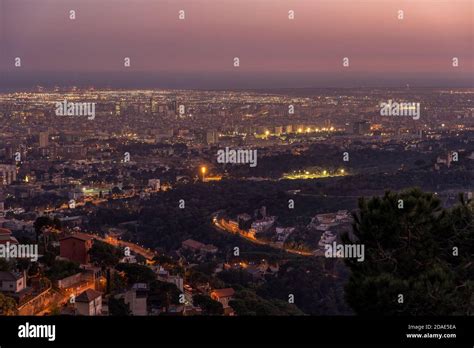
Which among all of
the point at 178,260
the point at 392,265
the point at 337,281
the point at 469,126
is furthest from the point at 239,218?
the point at 392,265

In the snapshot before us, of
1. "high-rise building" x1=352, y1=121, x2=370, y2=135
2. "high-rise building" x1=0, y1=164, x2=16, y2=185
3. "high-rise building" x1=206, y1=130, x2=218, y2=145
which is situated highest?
"high-rise building" x1=352, y1=121, x2=370, y2=135

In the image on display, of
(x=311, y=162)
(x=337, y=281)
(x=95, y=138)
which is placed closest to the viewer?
(x=337, y=281)

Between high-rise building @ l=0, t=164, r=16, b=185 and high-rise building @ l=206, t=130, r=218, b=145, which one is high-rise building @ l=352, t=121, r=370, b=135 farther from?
high-rise building @ l=0, t=164, r=16, b=185

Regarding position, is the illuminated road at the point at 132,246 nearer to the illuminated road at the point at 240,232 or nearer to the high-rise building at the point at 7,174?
the illuminated road at the point at 240,232

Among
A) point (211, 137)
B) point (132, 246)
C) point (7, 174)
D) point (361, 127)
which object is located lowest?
point (132, 246)

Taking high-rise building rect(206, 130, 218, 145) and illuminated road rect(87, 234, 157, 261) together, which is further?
high-rise building rect(206, 130, 218, 145)

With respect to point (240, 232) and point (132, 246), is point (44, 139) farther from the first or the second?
point (240, 232)

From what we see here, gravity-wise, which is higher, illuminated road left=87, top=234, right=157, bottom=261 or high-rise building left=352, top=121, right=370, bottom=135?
high-rise building left=352, top=121, right=370, bottom=135

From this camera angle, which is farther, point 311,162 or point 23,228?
point 311,162

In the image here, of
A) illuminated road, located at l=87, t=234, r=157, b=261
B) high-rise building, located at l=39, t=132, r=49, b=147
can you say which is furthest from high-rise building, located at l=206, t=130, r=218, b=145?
high-rise building, located at l=39, t=132, r=49, b=147

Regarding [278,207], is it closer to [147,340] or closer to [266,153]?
[266,153]

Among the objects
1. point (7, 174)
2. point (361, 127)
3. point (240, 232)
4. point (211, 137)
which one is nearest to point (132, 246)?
point (240, 232)
